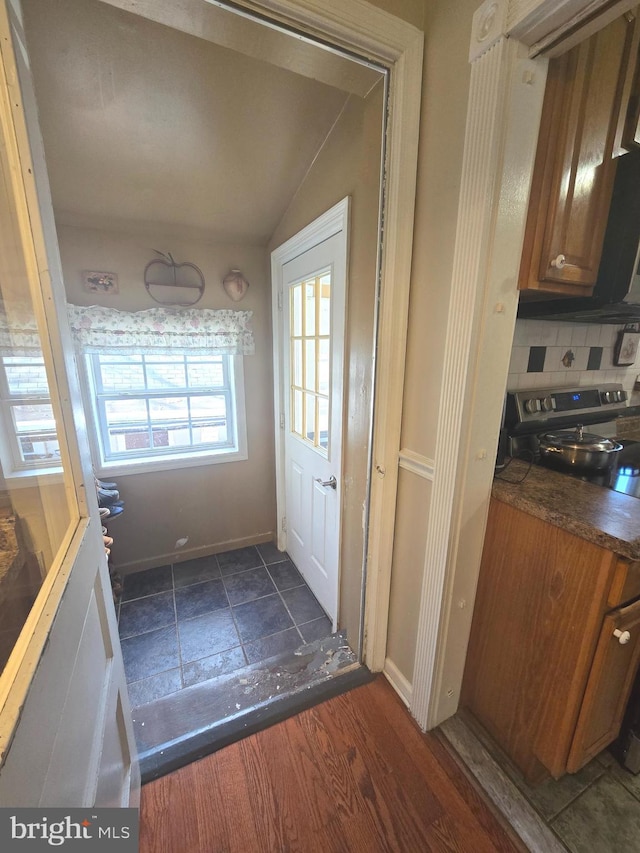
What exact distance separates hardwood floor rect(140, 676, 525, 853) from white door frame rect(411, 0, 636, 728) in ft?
0.90

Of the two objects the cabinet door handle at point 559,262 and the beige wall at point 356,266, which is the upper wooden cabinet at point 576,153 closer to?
the cabinet door handle at point 559,262

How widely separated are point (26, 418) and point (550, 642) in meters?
1.49

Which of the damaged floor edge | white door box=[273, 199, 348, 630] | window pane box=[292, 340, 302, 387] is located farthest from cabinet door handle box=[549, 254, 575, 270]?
the damaged floor edge

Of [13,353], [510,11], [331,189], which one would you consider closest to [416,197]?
[510,11]

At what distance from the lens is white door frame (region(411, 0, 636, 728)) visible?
78cm

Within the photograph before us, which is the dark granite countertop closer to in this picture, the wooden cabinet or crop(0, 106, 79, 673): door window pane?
Answer: the wooden cabinet

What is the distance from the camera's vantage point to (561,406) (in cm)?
155

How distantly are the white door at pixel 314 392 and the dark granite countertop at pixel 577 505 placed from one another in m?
0.72

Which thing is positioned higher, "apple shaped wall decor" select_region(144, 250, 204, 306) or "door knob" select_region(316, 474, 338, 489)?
"apple shaped wall decor" select_region(144, 250, 204, 306)

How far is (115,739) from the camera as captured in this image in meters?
0.90

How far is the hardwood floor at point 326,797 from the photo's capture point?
98 cm

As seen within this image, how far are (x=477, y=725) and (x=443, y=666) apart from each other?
0.99 feet

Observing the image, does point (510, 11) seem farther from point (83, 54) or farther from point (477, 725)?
point (477, 725)

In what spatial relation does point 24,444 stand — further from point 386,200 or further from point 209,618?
point 209,618
